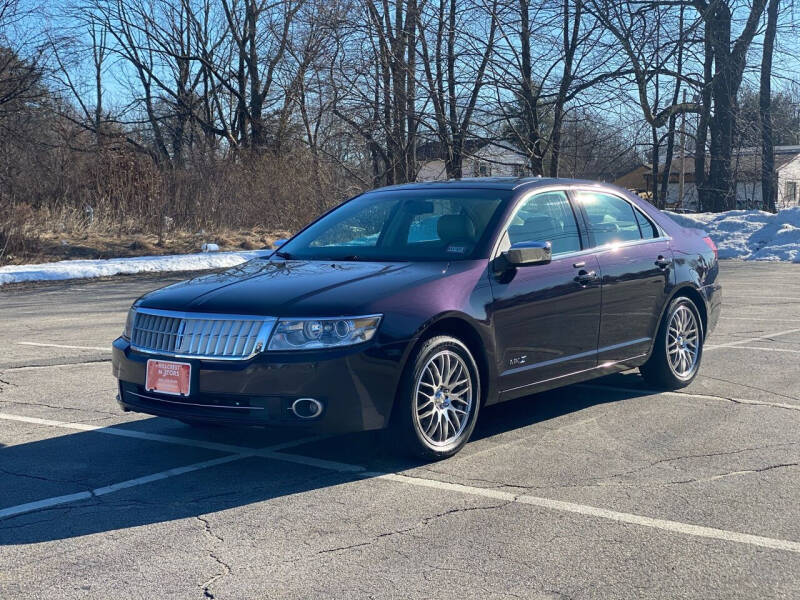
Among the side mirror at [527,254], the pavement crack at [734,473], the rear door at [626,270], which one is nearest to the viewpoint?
the pavement crack at [734,473]

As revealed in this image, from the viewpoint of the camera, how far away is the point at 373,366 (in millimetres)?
5074

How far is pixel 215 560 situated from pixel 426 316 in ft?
6.20

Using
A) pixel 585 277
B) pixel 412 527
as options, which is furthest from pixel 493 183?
pixel 412 527

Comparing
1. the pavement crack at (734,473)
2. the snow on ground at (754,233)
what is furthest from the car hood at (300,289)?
the snow on ground at (754,233)

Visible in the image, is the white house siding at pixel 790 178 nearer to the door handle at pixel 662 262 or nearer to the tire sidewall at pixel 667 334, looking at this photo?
the tire sidewall at pixel 667 334

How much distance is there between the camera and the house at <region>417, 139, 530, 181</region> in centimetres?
2464

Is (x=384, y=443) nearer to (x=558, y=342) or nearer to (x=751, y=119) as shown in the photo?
(x=558, y=342)

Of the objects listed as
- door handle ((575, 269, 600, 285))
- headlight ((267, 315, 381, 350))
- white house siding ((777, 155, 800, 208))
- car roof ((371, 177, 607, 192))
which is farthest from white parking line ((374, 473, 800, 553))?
white house siding ((777, 155, 800, 208))

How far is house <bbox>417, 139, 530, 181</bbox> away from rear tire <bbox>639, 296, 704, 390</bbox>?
16488mm

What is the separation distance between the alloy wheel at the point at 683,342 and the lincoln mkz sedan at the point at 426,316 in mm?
16

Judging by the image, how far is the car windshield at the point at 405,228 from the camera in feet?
20.2

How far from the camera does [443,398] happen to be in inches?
216

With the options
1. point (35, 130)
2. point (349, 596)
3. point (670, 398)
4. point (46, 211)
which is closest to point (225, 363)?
point (349, 596)

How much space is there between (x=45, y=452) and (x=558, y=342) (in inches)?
127
